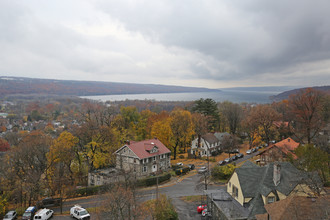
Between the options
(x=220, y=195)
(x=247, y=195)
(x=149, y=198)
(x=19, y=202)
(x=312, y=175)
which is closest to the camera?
(x=312, y=175)

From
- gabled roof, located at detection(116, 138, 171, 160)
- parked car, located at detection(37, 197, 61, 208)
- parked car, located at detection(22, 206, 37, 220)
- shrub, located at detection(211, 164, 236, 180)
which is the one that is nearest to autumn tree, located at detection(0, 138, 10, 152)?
gabled roof, located at detection(116, 138, 171, 160)

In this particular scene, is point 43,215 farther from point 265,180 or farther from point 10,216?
point 265,180

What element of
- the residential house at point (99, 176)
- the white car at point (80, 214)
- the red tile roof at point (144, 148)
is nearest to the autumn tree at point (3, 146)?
the residential house at point (99, 176)

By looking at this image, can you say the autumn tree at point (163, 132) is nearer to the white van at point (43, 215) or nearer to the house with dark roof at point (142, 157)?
the house with dark roof at point (142, 157)

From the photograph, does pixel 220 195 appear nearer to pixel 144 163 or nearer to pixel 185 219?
pixel 185 219

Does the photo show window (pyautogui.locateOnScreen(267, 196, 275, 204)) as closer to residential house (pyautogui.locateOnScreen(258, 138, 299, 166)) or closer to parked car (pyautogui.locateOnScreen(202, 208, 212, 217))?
parked car (pyautogui.locateOnScreen(202, 208, 212, 217))

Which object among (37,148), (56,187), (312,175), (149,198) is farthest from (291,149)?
(37,148)

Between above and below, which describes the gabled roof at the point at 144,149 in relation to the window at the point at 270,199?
below
